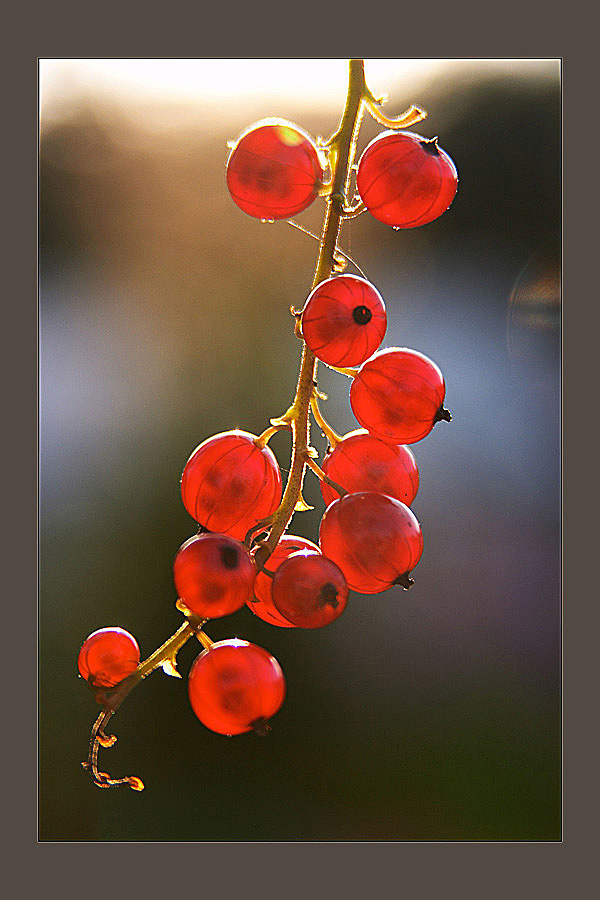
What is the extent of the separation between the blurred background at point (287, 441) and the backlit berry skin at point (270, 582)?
0.41 meters

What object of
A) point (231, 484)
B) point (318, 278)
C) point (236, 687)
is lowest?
point (236, 687)

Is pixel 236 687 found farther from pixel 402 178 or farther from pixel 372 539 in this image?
pixel 402 178

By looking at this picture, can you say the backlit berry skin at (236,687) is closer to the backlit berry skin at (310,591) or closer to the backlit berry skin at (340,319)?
the backlit berry skin at (310,591)

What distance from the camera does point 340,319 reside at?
1.44ft

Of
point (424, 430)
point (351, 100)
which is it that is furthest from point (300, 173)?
point (424, 430)

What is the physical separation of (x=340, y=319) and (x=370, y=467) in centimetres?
8

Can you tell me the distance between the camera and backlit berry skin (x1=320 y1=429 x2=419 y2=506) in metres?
0.47

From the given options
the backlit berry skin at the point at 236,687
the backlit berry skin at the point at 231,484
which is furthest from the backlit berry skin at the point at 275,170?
the backlit berry skin at the point at 236,687

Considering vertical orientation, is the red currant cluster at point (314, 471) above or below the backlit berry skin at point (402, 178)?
below

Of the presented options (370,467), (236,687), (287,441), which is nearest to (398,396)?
(370,467)

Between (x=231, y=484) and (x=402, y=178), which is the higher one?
(x=402, y=178)

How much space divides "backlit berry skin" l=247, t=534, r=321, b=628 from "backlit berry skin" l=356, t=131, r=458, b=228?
185 mm

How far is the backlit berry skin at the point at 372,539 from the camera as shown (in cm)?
44

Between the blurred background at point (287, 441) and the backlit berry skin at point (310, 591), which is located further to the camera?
the blurred background at point (287, 441)
